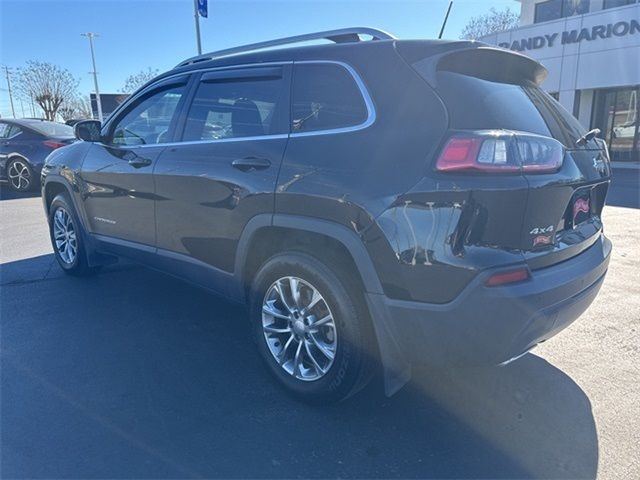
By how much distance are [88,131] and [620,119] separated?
2031 cm

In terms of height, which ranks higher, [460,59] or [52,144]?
[460,59]

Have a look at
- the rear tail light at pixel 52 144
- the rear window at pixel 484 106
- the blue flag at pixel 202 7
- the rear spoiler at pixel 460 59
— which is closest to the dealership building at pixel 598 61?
the blue flag at pixel 202 7

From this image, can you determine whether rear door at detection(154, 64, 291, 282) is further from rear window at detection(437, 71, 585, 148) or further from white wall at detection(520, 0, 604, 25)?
white wall at detection(520, 0, 604, 25)

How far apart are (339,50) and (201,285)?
186cm

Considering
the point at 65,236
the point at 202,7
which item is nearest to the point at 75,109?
the point at 202,7

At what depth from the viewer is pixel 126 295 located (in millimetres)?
4516

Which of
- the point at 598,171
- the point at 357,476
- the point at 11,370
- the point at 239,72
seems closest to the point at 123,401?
the point at 11,370

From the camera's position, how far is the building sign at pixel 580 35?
57.0ft

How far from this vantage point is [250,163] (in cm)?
289

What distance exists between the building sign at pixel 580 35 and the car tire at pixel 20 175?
1732cm

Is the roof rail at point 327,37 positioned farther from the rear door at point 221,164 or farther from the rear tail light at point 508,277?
the rear tail light at point 508,277

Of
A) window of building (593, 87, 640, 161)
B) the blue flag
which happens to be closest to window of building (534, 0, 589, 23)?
window of building (593, 87, 640, 161)

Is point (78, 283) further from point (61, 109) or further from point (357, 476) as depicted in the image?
point (61, 109)

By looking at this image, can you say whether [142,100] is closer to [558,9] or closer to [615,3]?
[615,3]
